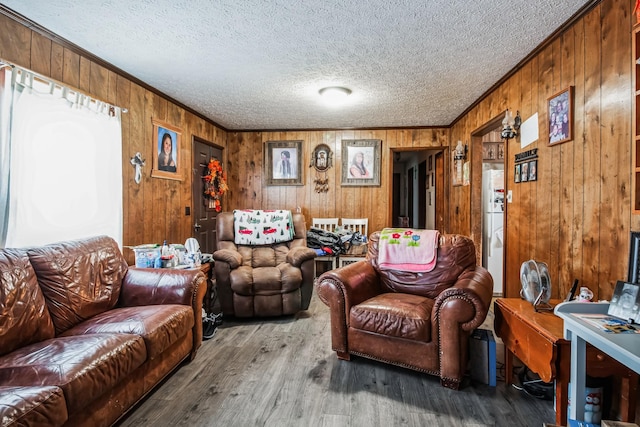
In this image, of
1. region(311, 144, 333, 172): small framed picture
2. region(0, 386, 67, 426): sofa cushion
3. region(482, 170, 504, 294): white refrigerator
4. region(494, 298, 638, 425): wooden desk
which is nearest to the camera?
region(0, 386, 67, 426): sofa cushion

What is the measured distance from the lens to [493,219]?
12.9 feet

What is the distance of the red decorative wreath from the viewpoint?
15.7 ft

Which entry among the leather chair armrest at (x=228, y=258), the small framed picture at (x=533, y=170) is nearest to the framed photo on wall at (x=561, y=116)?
the small framed picture at (x=533, y=170)

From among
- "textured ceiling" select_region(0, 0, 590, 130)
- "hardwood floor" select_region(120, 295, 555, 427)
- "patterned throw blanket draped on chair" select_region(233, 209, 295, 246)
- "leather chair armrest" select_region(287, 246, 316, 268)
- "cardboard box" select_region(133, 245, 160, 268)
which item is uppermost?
"textured ceiling" select_region(0, 0, 590, 130)

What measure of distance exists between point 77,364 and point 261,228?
243 cm

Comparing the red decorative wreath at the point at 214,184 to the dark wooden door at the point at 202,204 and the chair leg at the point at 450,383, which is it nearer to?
the dark wooden door at the point at 202,204

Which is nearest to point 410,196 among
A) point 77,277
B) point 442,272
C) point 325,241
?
point 325,241

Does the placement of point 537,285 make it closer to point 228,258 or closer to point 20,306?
point 228,258

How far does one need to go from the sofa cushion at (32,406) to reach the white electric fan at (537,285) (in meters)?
2.34

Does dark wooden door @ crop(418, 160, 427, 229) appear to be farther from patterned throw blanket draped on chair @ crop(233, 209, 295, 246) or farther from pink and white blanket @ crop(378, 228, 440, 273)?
pink and white blanket @ crop(378, 228, 440, 273)

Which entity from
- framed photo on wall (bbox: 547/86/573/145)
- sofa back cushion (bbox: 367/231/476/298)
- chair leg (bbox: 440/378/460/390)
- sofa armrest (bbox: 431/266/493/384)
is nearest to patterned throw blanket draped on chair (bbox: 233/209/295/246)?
sofa back cushion (bbox: 367/231/476/298)

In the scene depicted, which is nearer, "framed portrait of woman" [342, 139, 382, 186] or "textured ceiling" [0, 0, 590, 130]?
"textured ceiling" [0, 0, 590, 130]

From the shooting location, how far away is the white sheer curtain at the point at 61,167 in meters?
2.09

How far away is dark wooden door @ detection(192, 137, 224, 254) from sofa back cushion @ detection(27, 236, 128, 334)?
2089mm
